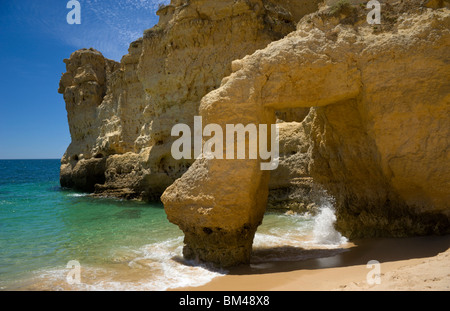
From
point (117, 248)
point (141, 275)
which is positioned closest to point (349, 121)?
point (141, 275)

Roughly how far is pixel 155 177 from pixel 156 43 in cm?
750

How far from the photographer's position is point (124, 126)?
23109mm

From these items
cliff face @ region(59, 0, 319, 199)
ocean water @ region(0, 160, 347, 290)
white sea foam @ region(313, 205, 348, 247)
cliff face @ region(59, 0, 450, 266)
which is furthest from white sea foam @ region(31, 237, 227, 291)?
cliff face @ region(59, 0, 319, 199)

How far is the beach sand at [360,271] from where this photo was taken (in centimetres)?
364

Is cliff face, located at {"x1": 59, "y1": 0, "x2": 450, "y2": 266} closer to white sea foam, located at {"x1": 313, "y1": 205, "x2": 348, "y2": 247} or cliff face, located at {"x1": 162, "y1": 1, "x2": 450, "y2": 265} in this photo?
cliff face, located at {"x1": 162, "y1": 1, "x2": 450, "y2": 265}

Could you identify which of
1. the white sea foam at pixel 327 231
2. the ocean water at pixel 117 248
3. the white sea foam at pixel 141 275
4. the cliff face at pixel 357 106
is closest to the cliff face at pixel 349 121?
the cliff face at pixel 357 106

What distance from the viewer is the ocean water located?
17.8 ft

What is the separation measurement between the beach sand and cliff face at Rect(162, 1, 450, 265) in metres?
0.50

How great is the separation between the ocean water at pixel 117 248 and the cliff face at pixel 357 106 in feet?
2.91

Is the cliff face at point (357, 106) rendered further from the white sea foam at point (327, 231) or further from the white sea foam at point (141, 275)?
the white sea foam at point (327, 231)

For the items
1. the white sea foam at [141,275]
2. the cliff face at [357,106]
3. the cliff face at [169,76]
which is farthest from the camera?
the cliff face at [169,76]

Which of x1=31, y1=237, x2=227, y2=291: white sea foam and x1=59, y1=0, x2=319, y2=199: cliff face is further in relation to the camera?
x1=59, y1=0, x2=319, y2=199: cliff face

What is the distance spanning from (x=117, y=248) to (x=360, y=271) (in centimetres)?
570

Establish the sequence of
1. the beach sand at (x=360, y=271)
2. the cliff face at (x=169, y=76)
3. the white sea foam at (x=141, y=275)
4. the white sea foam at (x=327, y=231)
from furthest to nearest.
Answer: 1. the cliff face at (x=169, y=76)
2. the white sea foam at (x=327, y=231)
3. the white sea foam at (x=141, y=275)
4. the beach sand at (x=360, y=271)
